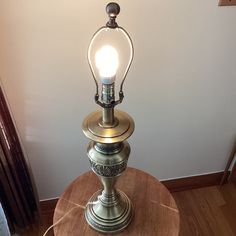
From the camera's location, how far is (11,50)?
94cm

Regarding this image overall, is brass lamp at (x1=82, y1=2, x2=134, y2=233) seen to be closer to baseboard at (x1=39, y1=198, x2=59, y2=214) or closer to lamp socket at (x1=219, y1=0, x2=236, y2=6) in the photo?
lamp socket at (x1=219, y1=0, x2=236, y2=6)

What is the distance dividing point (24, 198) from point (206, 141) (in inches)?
34.5

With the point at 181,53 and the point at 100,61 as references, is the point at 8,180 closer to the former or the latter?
the point at 100,61

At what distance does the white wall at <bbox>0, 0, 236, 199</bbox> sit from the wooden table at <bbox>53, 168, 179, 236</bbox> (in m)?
0.27

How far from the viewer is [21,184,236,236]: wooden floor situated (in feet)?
4.75

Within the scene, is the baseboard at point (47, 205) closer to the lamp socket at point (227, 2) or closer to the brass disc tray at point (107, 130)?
the brass disc tray at point (107, 130)

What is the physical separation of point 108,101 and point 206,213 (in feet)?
3.55

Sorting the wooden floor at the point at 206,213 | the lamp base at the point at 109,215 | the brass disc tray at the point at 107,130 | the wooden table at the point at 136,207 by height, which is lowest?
the wooden floor at the point at 206,213

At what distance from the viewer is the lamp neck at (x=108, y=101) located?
0.70 m

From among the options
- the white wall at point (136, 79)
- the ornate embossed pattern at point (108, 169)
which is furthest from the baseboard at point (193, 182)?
the ornate embossed pattern at point (108, 169)

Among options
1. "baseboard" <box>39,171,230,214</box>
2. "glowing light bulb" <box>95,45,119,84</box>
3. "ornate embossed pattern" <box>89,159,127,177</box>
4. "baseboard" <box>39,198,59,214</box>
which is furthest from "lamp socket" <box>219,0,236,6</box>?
"baseboard" <box>39,198,59,214</box>

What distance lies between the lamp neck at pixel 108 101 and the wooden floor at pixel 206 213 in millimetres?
899

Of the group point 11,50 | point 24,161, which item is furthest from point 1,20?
point 24,161

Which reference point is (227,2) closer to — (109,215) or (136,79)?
(136,79)
